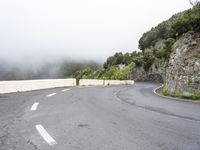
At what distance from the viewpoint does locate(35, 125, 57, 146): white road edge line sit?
19.0 ft

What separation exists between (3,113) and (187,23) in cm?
2463

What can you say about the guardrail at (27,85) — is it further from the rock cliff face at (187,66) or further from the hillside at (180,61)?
the rock cliff face at (187,66)

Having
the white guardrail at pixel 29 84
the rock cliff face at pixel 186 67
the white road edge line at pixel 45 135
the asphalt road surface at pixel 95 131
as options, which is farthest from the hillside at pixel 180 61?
the white road edge line at pixel 45 135

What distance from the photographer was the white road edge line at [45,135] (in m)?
5.79

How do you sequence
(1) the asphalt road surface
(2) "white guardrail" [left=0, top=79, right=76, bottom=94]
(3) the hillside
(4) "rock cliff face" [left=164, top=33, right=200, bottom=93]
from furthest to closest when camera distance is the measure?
(3) the hillside → (4) "rock cliff face" [left=164, top=33, right=200, bottom=93] → (2) "white guardrail" [left=0, top=79, right=76, bottom=94] → (1) the asphalt road surface

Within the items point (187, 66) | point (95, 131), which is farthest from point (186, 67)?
point (95, 131)

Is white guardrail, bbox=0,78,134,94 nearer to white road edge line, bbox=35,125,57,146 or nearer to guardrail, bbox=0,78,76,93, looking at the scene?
guardrail, bbox=0,78,76,93

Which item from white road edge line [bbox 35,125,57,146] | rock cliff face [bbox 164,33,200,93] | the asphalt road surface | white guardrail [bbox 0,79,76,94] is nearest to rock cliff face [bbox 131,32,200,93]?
rock cliff face [bbox 164,33,200,93]

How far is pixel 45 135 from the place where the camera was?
21.0 feet

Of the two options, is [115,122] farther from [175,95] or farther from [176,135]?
[175,95]

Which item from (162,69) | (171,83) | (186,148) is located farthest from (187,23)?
(162,69)

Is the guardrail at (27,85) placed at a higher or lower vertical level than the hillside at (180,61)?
lower

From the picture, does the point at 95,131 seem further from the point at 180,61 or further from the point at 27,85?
the point at 180,61

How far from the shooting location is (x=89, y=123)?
795 cm
